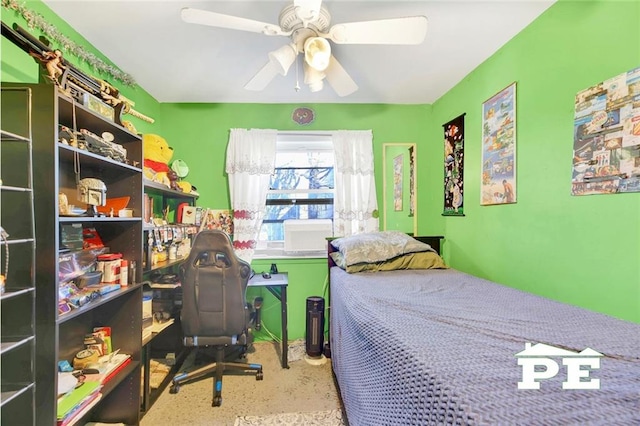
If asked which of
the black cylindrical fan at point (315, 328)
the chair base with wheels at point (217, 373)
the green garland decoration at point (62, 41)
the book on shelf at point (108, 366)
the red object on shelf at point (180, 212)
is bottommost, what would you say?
the chair base with wheels at point (217, 373)

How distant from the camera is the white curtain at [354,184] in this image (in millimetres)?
2895

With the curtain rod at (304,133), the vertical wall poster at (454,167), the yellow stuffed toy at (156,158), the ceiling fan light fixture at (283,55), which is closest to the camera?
the ceiling fan light fixture at (283,55)

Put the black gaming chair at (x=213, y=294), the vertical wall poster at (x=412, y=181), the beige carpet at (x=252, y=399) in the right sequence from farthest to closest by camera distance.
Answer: the vertical wall poster at (x=412, y=181)
the black gaming chair at (x=213, y=294)
the beige carpet at (x=252, y=399)

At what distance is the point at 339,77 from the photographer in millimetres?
1836

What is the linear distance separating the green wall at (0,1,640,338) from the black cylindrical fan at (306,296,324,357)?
37 centimetres

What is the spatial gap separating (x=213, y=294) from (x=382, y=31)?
6.06 ft

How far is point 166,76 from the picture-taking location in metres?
2.33

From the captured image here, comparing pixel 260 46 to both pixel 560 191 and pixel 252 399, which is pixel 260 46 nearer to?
pixel 560 191

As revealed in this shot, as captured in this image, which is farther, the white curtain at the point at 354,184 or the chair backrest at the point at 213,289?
the white curtain at the point at 354,184

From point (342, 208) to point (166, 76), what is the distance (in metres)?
1.86

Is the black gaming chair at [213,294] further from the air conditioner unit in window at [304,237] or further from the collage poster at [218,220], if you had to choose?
the air conditioner unit in window at [304,237]

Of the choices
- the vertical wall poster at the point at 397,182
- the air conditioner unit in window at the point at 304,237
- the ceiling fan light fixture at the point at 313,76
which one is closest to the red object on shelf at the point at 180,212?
the air conditioner unit in window at the point at 304,237

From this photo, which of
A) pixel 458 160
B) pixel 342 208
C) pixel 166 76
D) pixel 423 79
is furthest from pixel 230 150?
pixel 458 160

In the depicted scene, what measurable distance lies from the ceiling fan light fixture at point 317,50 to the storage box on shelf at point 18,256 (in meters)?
1.18
